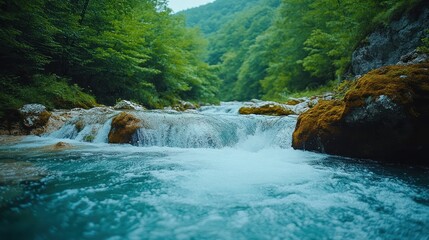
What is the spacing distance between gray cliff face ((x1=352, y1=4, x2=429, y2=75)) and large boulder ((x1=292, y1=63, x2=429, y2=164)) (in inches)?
148

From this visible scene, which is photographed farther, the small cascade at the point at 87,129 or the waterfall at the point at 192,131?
the small cascade at the point at 87,129

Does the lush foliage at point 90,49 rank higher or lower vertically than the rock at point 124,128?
higher

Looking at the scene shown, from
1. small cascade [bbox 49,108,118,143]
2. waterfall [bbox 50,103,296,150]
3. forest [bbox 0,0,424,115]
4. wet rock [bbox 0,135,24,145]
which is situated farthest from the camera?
forest [bbox 0,0,424,115]

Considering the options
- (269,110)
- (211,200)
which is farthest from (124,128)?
(269,110)

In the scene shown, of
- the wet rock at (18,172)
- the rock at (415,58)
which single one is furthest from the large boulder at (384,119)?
the wet rock at (18,172)

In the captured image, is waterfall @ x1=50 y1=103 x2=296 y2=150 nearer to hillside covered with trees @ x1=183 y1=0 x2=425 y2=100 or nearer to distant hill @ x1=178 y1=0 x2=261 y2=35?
hillside covered with trees @ x1=183 y1=0 x2=425 y2=100

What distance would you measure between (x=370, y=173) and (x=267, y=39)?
21.7 metres

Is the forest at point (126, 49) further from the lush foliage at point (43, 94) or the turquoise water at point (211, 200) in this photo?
the turquoise water at point (211, 200)

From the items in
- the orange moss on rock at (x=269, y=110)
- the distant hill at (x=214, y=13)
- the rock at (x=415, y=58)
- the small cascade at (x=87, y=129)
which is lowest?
the small cascade at (x=87, y=129)

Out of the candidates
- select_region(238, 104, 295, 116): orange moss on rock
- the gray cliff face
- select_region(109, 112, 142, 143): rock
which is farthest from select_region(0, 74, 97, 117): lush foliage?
the gray cliff face

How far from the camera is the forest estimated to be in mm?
8352

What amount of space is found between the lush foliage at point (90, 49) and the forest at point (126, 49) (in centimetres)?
3

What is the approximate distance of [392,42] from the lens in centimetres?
857

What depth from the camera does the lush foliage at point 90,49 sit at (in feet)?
26.8
